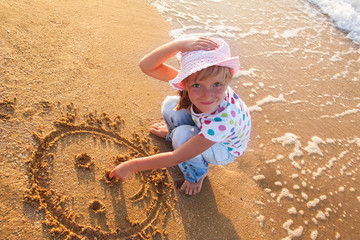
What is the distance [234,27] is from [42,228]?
14.3 ft

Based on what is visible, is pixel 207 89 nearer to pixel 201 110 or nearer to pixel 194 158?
pixel 201 110

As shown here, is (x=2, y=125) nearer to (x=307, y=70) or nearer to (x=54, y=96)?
(x=54, y=96)

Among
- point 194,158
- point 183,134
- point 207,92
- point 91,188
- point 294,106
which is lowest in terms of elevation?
point 294,106

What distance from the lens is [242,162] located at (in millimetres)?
2979

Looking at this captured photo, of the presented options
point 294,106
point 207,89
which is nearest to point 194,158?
point 207,89

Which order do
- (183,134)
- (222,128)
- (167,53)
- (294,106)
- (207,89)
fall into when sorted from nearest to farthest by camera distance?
(207,89)
(222,128)
(167,53)
(183,134)
(294,106)

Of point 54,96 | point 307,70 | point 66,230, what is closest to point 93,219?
point 66,230

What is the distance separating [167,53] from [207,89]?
1.68 ft

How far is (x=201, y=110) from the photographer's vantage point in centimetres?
213

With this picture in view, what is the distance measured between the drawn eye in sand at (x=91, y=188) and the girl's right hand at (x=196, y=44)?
1.12 metres

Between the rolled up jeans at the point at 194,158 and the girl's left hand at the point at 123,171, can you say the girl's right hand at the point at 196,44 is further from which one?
the girl's left hand at the point at 123,171

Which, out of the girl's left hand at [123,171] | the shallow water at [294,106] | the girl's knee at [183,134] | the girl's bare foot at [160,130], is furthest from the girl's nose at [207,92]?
the shallow water at [294,106]

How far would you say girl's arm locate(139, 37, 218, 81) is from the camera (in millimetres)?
1949

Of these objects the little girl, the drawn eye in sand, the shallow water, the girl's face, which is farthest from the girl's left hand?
the shallow water
